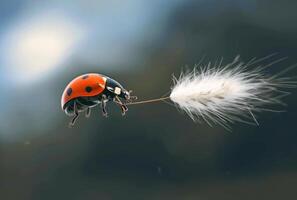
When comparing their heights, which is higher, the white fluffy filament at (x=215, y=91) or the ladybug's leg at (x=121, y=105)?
the ladybug's leg at (x=121, y=105)

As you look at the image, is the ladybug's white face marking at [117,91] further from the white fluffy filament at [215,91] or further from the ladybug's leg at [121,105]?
the white fluffy filament at [215,91]

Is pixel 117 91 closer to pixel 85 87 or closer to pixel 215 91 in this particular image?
pixel 85 87

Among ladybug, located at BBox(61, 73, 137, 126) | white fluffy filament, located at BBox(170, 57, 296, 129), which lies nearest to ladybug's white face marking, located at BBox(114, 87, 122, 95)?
ladybug, located at BBox(61, 73, 137, 126)

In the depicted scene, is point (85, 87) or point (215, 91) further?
point (85, 87)

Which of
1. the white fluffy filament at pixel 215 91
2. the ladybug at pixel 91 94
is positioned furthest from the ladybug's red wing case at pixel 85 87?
the white fluffy filament at pixel 215 91

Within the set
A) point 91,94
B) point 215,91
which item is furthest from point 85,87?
point 215,91

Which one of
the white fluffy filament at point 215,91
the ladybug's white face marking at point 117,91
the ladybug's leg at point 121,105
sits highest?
the ladybug's white face marking at point 117,91

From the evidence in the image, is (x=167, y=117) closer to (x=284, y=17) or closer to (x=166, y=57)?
(x=166, y=57)

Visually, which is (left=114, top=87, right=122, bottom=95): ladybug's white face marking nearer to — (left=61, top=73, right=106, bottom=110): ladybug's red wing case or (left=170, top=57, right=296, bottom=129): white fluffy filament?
(left=61, top=73, right=106, bottom=110): ladybug's red wing case
